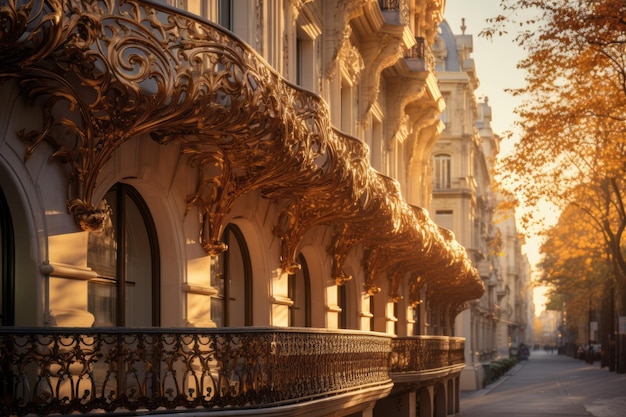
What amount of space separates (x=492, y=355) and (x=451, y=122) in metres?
30.0

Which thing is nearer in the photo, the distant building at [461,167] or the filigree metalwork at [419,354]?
the filigree metalwork at [419,354]

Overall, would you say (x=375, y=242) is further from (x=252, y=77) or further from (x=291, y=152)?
(x=252, y=77)

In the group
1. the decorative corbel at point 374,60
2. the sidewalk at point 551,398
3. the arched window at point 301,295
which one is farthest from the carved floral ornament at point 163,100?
the sidewalk at point 551,398

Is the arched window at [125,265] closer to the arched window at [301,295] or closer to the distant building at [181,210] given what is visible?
the distant building at [181,210]

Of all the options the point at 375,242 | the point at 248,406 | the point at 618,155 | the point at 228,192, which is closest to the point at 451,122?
the point at 618,155

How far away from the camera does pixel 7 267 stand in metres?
13.6

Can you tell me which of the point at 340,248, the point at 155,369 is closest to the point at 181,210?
the point at 155,369

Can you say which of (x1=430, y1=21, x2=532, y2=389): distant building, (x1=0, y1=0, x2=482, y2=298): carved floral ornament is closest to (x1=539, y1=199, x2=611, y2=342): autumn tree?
(x1=430, y1=21, x2=532, y2=389): distant building

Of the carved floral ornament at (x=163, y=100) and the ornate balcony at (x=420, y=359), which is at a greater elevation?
the carved floral ornament at (x=163, y=100)

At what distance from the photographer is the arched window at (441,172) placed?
216ft

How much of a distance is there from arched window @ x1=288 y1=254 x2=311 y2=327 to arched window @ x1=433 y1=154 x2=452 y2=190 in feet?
129

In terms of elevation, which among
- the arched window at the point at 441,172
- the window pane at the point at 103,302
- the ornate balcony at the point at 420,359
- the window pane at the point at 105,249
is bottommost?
the ornate balcony at the point at 420,359

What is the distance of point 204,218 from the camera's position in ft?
60.3

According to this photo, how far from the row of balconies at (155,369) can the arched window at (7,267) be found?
890mm
